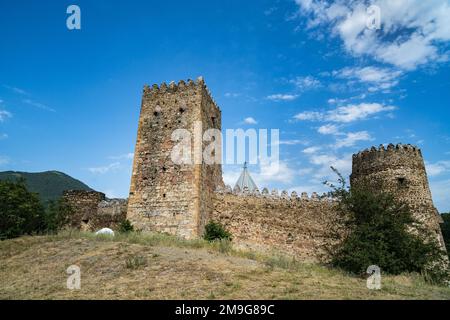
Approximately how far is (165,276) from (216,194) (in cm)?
971

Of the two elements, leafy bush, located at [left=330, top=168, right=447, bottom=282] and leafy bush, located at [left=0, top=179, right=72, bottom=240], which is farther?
leafy bush, located at [left=0, top=179, right=72, bottom=240]

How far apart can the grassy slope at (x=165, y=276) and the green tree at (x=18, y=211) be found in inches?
125

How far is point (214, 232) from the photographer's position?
16.3 m

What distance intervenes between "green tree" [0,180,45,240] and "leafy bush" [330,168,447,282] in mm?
14075

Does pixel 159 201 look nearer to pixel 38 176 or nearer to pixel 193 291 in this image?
pixel 193 291

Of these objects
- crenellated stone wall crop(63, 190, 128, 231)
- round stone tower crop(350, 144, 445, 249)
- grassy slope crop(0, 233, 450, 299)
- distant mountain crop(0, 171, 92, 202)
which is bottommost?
grassy slope crop(0, 233, 450, 299)

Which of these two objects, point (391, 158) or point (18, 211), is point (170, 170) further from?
point (391, 158)

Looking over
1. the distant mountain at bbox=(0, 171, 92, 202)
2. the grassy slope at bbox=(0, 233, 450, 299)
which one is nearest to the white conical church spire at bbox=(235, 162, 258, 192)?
the grassy slope at bbox=(0, 233, 450, 299)

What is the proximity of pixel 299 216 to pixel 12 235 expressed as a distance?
→ 13887 millimetres

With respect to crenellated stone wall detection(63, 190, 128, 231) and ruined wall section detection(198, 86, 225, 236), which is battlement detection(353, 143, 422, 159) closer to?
ruined wall section detection(198, 86, 225, 236)

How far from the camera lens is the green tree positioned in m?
16.1

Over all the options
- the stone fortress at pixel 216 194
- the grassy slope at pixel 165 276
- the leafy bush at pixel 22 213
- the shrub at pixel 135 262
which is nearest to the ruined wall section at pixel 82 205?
the stone fortress at pixel 216 194
